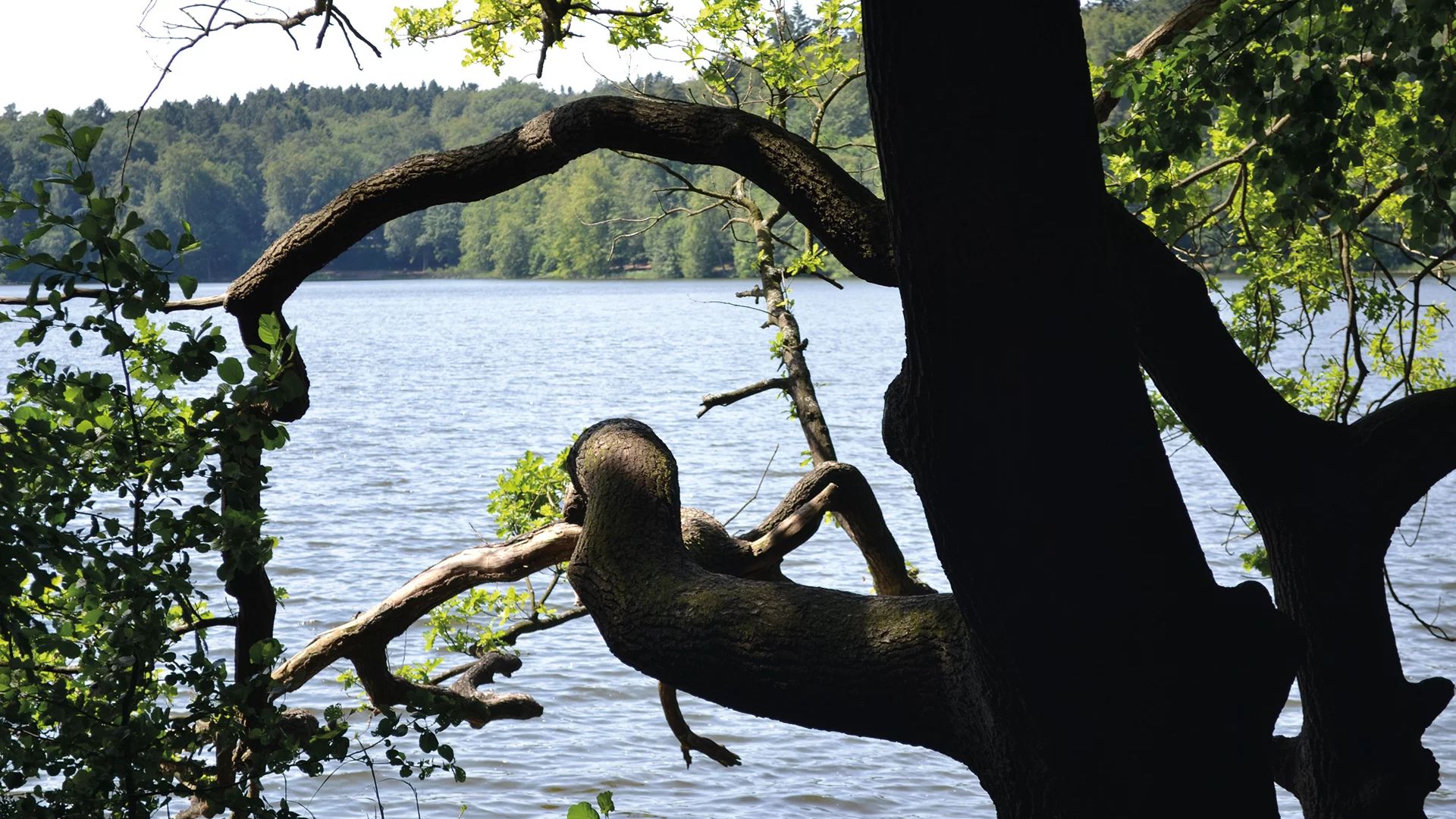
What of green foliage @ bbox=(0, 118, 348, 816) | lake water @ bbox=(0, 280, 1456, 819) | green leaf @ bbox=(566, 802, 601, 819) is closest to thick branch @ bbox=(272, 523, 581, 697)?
green foliage @ bbox=(0, 118, 348, 816)

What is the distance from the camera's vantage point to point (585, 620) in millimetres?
14516

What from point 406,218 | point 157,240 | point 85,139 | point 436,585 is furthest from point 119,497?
point 406,218

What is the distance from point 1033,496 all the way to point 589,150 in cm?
183

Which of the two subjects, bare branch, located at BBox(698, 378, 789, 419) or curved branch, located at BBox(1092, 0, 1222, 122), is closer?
curved branch, located at BBox(1092, 0, 1222, 122)

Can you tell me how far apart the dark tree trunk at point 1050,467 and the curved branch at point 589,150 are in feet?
2.78

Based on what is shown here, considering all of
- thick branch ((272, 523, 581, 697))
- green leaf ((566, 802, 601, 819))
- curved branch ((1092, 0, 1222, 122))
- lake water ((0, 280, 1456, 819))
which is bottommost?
lake water ((0, 280, 1456, 819))

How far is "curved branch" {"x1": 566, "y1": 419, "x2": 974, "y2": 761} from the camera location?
290 cm

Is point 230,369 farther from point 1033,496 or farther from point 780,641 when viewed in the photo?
point 1033,496

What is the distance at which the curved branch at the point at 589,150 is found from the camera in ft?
10.9

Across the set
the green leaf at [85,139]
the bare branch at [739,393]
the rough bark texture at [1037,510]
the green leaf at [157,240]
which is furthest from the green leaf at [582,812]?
the bare branch at [739,393]

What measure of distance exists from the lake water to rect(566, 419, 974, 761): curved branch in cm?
107

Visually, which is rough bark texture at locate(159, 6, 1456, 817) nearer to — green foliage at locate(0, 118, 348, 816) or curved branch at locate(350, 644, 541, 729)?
green foliage at locate(0, 118, 348, 816)

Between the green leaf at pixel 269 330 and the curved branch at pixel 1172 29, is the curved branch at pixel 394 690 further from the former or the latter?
the curved branch at pixel 1172 29

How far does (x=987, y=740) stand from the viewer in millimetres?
2760
